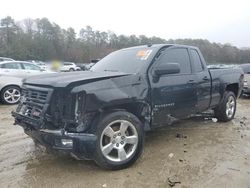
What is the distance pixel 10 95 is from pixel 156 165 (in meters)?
7.66

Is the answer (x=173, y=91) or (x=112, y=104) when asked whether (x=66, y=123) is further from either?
(x=173, y=91)

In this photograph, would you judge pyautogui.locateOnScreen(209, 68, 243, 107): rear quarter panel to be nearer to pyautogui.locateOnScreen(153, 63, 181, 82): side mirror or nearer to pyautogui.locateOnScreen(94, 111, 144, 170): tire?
pyautogui.locateOnScreen(153, 63, 181, 82): side mirror

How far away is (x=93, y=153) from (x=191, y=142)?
2342 mm

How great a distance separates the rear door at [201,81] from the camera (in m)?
5.73

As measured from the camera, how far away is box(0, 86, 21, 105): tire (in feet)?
33.8

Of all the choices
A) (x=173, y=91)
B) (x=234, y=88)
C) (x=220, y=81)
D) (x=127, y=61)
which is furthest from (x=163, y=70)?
(x=234, y=88)

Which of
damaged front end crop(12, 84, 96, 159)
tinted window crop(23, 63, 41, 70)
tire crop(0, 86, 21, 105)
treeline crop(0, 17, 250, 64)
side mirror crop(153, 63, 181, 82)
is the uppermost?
treeline crop(0, 17, 250, 64)

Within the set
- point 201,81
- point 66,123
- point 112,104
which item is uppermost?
point 201,81

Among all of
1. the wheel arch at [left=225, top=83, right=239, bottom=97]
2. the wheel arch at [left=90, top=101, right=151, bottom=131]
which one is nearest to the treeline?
the wheel arch at [left=225, top=83, right=239, bottom=97]

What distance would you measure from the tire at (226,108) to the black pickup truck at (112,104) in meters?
1.58

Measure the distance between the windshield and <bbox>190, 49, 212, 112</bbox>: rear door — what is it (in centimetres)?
122

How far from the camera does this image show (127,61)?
5.16m

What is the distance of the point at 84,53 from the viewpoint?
4369 cm

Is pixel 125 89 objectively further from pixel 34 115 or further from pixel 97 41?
pixel 97 41
